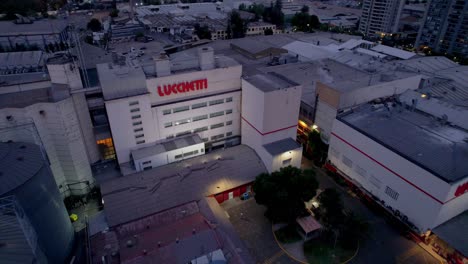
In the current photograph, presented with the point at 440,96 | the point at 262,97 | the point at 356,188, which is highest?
the point at 262,97

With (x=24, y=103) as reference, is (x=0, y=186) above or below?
below

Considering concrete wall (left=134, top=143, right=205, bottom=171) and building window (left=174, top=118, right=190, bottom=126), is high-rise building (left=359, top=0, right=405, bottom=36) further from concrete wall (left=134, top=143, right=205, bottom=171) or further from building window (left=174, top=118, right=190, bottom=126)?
concrete wall (left=134, top=143, right=205, bottom=171)

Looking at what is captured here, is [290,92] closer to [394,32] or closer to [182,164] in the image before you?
[182,164]

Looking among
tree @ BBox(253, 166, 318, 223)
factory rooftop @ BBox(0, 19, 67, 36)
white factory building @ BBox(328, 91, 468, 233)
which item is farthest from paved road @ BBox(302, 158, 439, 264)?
factory rooftop @ BBox(0, 19, 67, 36)

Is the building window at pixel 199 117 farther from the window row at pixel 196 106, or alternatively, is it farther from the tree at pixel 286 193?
the tree at pixel 286 193

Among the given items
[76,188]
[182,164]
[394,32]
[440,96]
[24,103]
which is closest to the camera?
[24,103]

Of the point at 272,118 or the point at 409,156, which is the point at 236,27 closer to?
the point at 272,118

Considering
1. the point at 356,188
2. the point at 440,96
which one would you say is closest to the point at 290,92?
the point at 356,188
